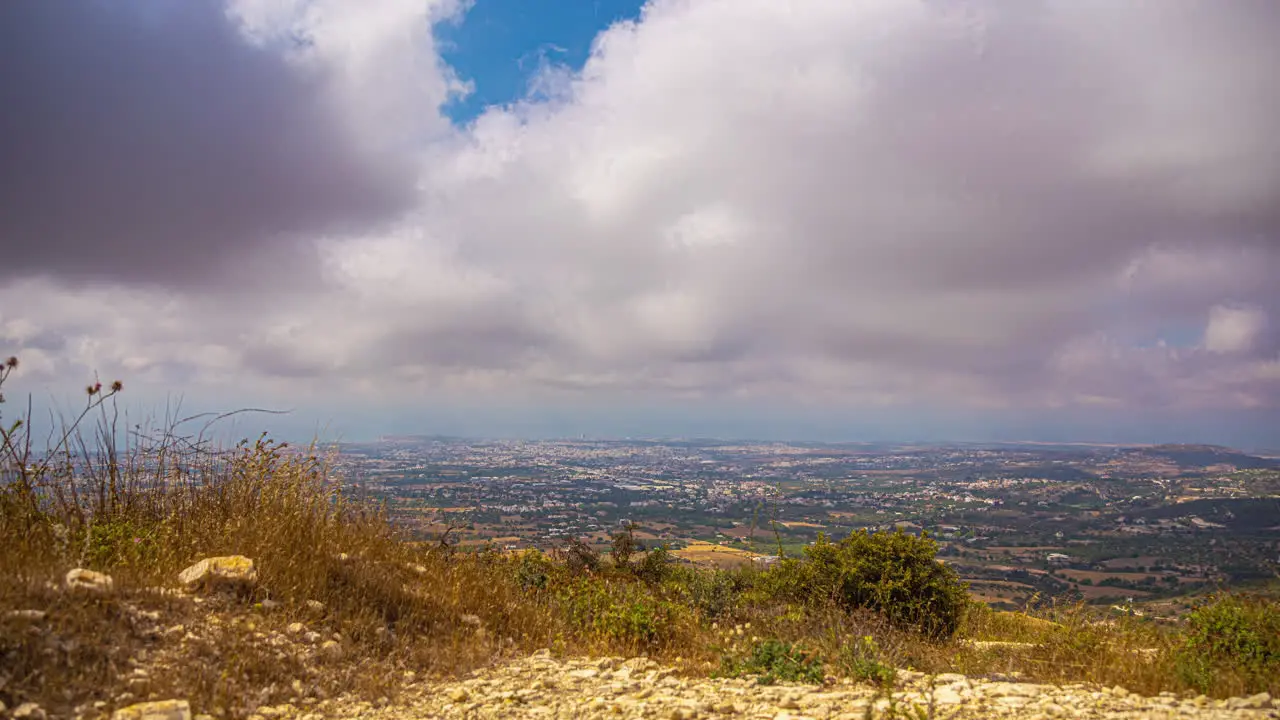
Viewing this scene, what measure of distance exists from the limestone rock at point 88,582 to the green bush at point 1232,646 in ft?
27.4

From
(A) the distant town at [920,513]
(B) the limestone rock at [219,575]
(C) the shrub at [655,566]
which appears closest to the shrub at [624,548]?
(C) the shrub at [655,566]

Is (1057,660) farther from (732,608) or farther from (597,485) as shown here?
(597,485)

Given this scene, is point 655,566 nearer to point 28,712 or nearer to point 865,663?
point 865,663

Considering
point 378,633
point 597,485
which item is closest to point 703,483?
point 597,485

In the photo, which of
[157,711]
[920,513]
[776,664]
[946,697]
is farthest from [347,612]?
[920,513]

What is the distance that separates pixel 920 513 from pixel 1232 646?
45463 millimetres

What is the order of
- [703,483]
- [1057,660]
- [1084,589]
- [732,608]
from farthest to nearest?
[703,483], [1084,589], [732,608], [1057,660]

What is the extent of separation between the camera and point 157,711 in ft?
11.2

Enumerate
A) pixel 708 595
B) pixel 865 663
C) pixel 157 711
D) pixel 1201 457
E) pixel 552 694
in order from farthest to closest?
pixel 1201 457
pixel 708 595
pixel 865 663
pixel 552 694
pixel 157 711

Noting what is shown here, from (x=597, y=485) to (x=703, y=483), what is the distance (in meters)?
18.2

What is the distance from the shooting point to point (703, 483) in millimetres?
67375

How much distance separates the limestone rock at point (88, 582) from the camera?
411 centimetres

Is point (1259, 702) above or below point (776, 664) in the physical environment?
above

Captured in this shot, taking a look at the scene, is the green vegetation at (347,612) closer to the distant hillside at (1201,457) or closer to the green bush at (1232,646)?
the green bush at (1232,646)
